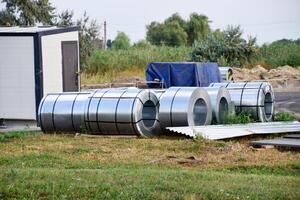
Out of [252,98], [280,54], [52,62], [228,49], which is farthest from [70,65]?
[280,54]

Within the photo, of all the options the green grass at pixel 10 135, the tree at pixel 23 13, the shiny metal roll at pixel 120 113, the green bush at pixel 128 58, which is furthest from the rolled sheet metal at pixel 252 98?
the green bush at pixel 128 58

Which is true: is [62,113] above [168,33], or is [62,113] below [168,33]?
below

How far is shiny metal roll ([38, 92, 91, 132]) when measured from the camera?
17578 mm

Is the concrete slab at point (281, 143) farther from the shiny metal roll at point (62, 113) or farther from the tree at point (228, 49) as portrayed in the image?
the tree at point (228, 49)

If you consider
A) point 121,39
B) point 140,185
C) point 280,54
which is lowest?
point 140,185

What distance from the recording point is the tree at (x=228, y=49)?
46.5 m

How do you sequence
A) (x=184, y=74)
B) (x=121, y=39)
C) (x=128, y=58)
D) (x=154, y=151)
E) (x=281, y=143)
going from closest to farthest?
(x=154, y=151)
(x=281, y=143)
(x=184, y=74)
(x=128, y=58)
(x=121, y=39)

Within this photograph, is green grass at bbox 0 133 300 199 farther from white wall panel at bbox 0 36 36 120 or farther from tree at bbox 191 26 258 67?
tree at bbox 191 26 258 67

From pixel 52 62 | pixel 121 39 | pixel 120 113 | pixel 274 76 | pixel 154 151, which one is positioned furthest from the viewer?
pixel 121 39

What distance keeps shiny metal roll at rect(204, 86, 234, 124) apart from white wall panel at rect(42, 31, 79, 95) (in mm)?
5137

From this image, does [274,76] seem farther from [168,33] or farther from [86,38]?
[168,33]

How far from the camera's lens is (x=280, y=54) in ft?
177

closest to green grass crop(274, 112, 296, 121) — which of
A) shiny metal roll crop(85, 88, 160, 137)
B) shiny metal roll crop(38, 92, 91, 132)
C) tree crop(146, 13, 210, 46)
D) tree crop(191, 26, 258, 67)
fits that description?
shiny metal roll crop(85, 88, 160, 137)

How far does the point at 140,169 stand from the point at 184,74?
55.6ft
